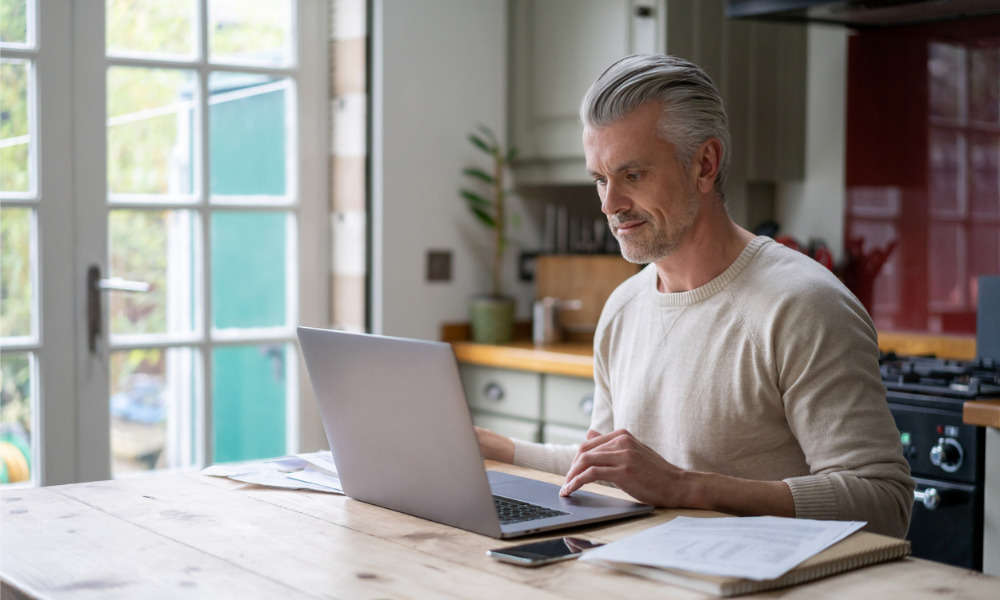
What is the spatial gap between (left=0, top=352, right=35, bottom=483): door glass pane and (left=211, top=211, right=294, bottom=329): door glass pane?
54cm

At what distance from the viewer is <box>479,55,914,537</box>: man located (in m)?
1.38

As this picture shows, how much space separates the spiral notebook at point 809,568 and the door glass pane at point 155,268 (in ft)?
7.21

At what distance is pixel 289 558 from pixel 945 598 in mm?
662

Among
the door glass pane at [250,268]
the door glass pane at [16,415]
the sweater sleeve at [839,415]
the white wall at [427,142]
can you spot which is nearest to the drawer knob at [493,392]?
the white wall at [427,142]

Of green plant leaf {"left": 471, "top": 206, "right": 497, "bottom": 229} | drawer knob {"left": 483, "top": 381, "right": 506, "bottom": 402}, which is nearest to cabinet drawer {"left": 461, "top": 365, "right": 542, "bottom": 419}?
drawer knob {"left": 483, "top": 381, "right": 506, "bottom": 402}

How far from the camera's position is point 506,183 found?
3488 millimetres

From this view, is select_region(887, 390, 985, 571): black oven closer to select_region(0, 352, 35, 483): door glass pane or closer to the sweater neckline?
the sweater neckline

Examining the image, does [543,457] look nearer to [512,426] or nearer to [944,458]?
[944,458]

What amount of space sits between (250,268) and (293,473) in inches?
65.4

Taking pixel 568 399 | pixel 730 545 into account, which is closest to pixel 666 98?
pixel 730 545

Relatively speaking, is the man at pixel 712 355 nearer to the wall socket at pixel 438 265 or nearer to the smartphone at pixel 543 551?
the smartphone at pixel 543 551

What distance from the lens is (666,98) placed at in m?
1.60

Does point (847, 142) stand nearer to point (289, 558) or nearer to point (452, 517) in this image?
point (452, 517)

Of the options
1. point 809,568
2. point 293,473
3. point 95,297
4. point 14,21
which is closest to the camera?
point 809,568
